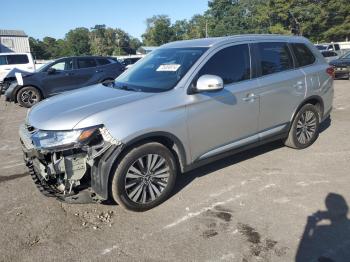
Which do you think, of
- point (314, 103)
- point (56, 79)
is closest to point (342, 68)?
point (314, 103)

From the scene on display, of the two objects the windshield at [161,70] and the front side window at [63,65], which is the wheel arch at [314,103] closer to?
the windshield at [161,70]

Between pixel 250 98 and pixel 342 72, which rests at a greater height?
pixel 250 98

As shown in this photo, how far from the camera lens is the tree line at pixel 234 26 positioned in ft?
191

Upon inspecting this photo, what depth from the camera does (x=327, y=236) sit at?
361cm

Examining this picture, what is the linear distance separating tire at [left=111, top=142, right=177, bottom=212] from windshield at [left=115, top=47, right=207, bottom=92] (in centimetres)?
80

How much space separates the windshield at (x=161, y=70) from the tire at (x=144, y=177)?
2.61 feet

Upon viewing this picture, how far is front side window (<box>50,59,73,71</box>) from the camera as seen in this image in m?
13.7

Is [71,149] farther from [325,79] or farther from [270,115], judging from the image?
[325,79]

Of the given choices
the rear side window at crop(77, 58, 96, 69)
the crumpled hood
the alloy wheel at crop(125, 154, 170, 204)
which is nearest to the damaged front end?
the crumpled hood

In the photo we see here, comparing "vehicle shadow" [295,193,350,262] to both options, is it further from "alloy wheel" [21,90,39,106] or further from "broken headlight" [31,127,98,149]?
"alloy wheel" [21,90,39,106]

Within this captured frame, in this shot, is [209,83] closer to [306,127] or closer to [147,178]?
[147,178]

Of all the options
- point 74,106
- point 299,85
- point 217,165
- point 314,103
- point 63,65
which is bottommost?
point 217,165

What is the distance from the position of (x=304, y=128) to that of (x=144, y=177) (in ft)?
10.5

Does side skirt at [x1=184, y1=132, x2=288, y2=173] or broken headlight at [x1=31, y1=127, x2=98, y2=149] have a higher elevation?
broken headlight at [x1=31, y1=127, x2=98, y2=149]
